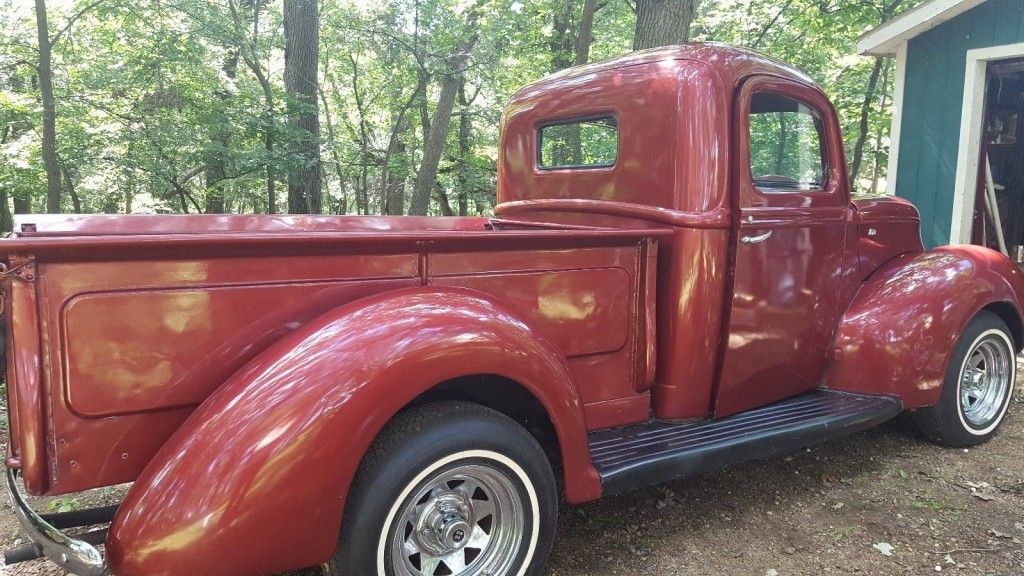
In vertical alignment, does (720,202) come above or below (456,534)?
above

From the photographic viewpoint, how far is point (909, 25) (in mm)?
6836

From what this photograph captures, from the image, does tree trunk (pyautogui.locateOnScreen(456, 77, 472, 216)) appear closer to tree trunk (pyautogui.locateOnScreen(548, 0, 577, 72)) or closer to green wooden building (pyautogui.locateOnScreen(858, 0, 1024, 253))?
tree trunk (pyautogui.locateOnScreen(548, 0, 577, 72))

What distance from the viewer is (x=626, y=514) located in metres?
3.12

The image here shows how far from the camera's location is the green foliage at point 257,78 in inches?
353

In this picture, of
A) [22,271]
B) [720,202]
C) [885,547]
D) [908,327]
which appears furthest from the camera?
[908,327]

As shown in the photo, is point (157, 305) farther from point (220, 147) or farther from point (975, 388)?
point (220, 147)

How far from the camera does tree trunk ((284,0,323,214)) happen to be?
29.7 feet

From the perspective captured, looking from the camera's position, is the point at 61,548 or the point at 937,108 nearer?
the point at 61,548

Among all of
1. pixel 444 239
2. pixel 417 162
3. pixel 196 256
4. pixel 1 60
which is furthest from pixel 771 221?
pixel 417 162

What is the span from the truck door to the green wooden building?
421 centimetres

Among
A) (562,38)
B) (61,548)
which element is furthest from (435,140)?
(61,548)

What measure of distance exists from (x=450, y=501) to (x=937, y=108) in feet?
23.3

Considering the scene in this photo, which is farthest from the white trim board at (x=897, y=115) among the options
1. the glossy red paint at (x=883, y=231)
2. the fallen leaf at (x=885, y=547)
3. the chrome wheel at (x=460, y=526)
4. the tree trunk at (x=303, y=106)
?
the tree trunk at (x=303, y=106)

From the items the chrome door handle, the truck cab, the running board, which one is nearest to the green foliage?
the truck cab
